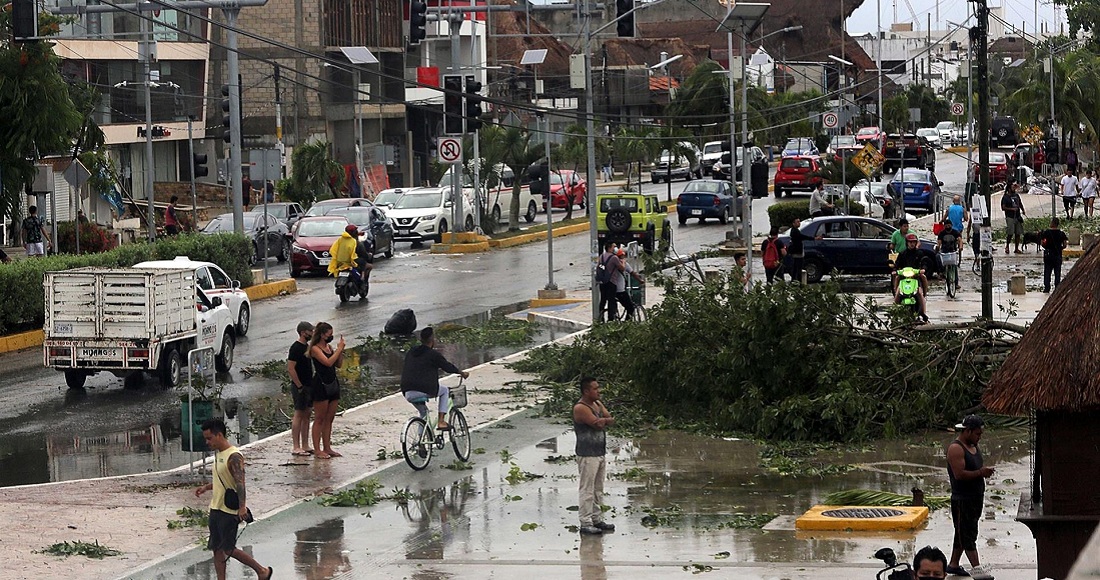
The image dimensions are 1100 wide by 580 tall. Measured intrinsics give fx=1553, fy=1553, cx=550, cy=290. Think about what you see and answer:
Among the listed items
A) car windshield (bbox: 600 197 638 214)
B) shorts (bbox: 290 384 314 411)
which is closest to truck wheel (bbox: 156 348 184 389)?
shorts (bbox: 290 384 314 411)

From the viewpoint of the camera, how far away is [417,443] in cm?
1731

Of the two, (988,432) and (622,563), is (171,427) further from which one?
(988,432)

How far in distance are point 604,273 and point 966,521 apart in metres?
16.6

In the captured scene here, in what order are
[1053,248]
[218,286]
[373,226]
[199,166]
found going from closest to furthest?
[218,286] → [1053,248] → [373,226] → [199,166]

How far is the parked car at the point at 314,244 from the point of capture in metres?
39.9

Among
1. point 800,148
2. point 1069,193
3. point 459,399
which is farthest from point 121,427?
point 800,148

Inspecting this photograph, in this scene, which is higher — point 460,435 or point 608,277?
point 608,277

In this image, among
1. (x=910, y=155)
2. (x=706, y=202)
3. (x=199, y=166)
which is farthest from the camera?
(x=910, y=155)

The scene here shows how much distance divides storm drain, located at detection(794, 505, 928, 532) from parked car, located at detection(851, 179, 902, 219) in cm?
3974

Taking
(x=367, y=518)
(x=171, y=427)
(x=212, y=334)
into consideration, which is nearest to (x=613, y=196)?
(x=212, y=334)

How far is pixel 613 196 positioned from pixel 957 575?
32.9 m

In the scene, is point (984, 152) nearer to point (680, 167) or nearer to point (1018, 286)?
point (1018, 286)

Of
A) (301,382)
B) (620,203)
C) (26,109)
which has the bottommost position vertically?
(301,382)

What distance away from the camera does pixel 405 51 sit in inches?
3191
